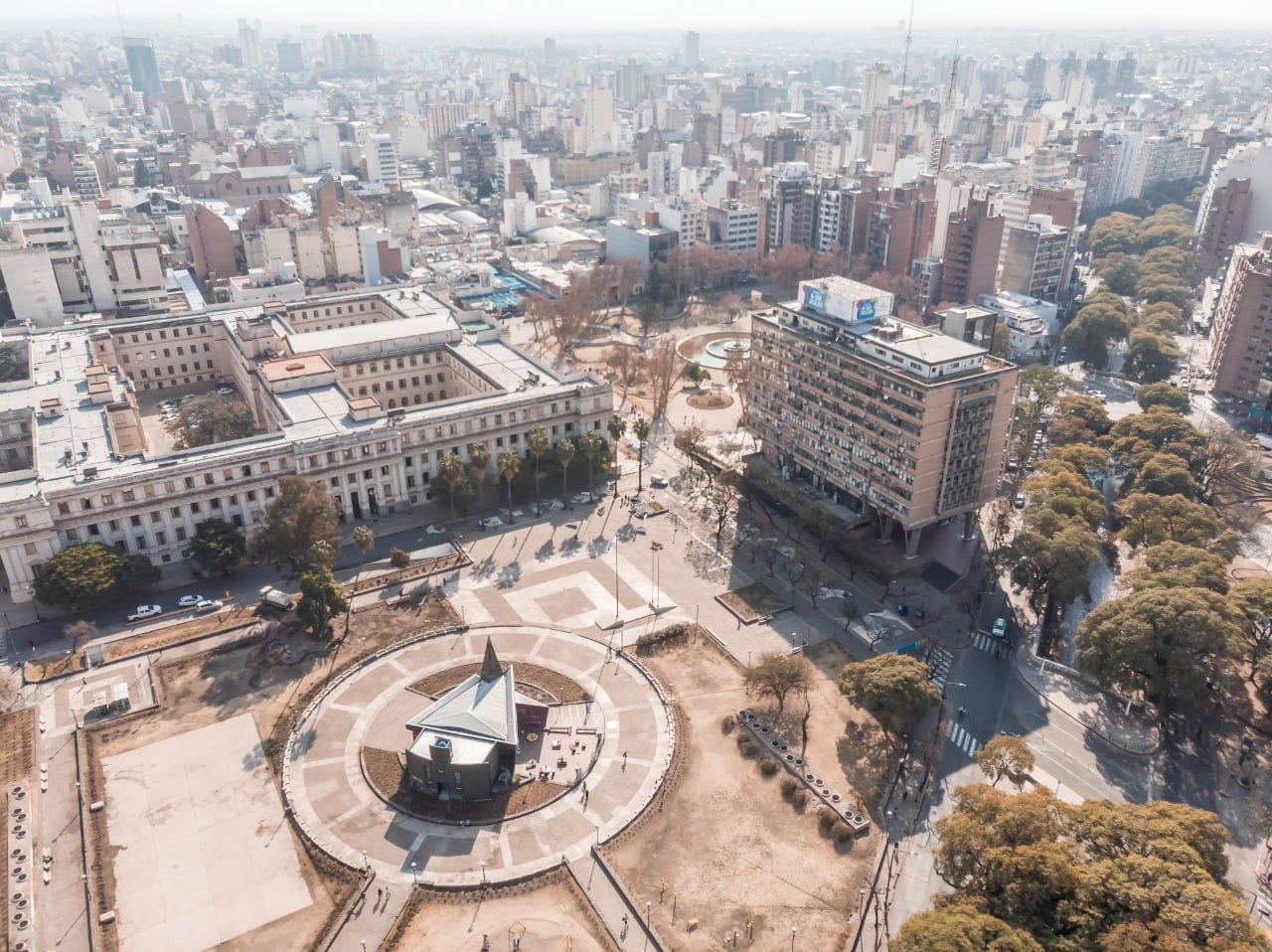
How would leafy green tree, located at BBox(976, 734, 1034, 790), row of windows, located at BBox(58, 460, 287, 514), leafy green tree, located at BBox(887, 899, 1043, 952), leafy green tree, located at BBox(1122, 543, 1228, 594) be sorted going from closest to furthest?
leafy green tree, located at BBox(887, 899, 1043, 952), leafy green tree, located at BBox(976, 734, 1034, 790), leafy green tree, located at BBox(1122, 543, 1228, 594), row of windows, located at BBox(58, 460, 287, 514)

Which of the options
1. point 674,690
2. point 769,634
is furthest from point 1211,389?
point 674,690

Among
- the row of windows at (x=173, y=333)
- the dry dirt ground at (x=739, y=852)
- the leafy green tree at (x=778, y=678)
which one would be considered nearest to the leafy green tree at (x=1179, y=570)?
the dry dirt ground at (x=739, y=852)

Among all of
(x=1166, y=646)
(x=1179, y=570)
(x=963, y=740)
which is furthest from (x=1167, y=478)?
(x=963, y=740)

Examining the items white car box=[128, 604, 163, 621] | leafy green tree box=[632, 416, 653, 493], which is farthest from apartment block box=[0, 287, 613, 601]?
white car box=[128, 604, 163, 621]

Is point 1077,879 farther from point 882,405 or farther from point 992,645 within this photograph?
point 882,405

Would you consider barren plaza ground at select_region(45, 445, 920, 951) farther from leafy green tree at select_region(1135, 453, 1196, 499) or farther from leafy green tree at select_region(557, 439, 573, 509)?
leafy green tree at select_region(1135, 453, 1196, 499)

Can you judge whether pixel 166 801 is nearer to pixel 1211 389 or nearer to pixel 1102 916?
pixel 1102 916

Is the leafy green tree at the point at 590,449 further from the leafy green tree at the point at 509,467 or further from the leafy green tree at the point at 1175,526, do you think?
the leafy green tree at the point at 1175,526

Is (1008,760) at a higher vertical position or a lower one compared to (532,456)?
higher
